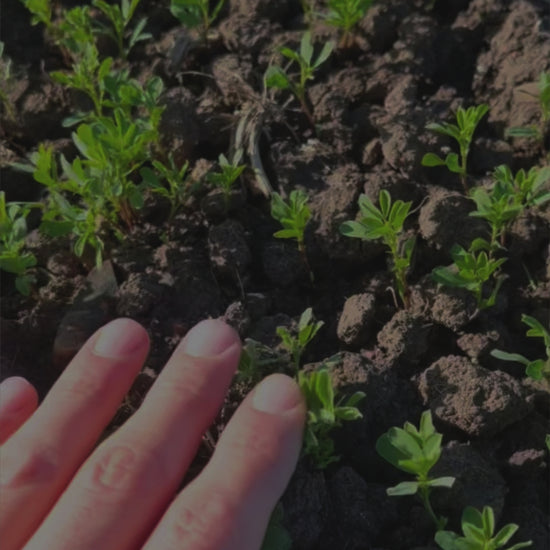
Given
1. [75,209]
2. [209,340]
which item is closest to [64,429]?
[209,340]

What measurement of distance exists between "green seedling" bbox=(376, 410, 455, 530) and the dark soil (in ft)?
0.37

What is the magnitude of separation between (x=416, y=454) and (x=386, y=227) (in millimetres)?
526

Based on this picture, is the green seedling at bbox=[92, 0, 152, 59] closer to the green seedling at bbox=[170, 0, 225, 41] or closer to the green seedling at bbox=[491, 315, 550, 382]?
the green seedling at bbox=[170, 0, 225, 41]

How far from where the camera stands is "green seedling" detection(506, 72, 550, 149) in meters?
2.18

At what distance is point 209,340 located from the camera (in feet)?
5.67

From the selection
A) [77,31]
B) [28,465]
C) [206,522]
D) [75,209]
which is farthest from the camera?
[77,31]

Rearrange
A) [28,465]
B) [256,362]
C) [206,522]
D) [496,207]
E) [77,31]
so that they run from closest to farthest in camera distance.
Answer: [206,522] < [28,465] < [256,362] < [496,207] < [77,31]

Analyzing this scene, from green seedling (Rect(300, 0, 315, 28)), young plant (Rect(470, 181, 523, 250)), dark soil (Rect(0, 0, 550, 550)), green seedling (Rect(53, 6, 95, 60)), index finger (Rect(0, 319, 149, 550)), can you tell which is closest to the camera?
index finger (Rect(0, 319, 149, 550))

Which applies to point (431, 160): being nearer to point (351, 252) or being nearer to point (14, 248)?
point (351, 252)

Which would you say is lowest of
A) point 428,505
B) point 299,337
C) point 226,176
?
point 428,505

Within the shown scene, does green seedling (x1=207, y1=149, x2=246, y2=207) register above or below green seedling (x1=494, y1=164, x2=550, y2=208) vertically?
above

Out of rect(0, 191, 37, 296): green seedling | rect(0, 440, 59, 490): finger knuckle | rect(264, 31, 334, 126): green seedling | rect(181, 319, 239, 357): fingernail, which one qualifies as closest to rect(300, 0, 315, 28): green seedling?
rect(264, 31, 334, 126): green seedling

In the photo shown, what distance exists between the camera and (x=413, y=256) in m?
2.13

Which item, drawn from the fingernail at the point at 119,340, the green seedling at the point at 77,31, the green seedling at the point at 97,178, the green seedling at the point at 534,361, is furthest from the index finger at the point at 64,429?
the green seedling at the point at 77,31
